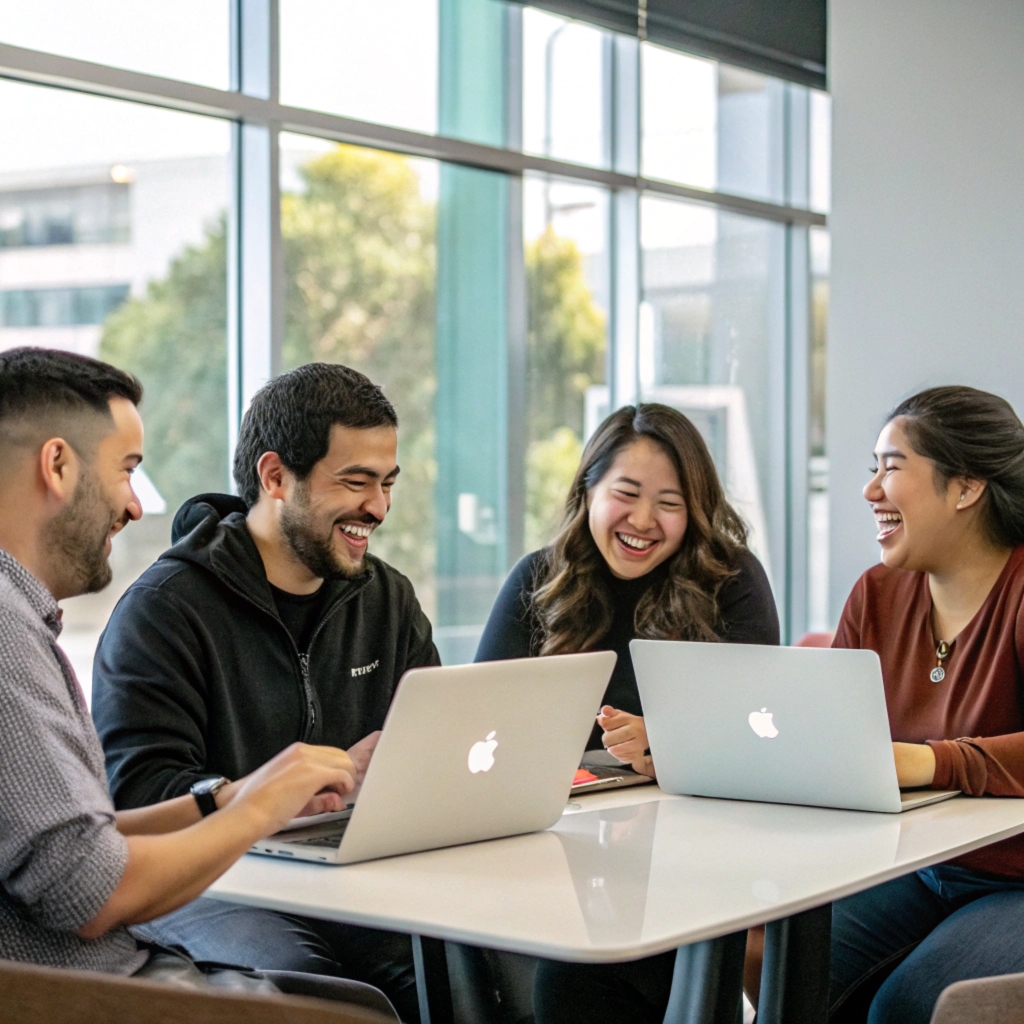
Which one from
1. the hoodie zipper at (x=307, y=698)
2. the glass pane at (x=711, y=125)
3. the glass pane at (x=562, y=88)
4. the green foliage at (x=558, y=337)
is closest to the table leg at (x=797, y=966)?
the hoodie zipper at (x=307, y=698)

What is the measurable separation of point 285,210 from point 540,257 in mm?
1199

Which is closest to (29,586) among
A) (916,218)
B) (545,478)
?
(916,218)

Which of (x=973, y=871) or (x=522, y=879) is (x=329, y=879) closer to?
(x=522, y=879)

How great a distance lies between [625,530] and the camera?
295cm

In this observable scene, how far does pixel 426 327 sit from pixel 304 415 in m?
2.66

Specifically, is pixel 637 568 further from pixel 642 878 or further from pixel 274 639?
pixel 642 878

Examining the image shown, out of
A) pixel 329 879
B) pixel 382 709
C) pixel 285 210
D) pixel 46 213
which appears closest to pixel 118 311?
pixel 46 213

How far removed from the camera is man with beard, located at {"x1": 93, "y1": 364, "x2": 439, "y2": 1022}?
78.2 inches

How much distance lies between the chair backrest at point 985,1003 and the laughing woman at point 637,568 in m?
1.08

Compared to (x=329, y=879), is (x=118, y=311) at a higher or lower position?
higher

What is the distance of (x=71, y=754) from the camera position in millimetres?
1403

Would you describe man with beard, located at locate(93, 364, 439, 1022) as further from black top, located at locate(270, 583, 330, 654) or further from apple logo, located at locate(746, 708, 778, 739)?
apple logo, located at locate(746, 708, 778, 739)

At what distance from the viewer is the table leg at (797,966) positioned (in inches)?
70.8

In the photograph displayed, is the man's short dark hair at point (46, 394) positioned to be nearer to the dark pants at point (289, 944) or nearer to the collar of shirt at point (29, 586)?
the collar of shirt at point (29, 586)
